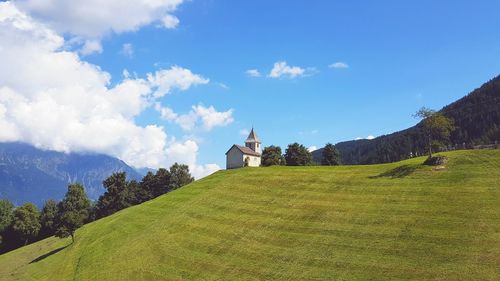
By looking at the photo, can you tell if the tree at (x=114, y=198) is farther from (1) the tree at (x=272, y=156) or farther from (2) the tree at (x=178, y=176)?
(1) the tree at (x=272, y=156)

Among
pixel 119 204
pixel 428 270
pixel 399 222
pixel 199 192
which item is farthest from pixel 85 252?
pixel 119 204

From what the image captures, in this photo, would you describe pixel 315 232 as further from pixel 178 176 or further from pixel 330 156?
pixel 178 176

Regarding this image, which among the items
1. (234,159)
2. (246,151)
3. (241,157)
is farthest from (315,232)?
(234,159)

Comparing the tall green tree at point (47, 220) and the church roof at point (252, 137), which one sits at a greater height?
the church roof at point (252, 137)

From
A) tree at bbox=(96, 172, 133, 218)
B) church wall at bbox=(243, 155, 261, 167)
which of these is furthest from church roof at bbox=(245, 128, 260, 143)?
tree at bbox=(96, 172, 133, 218)

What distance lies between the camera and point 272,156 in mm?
130750

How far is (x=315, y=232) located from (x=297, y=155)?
77120mm

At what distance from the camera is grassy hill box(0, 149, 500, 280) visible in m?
44.8

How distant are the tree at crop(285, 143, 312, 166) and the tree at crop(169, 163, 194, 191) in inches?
1765

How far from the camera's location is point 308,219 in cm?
6156

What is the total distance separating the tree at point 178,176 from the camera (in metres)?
158

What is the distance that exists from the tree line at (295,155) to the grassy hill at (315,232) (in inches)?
1483

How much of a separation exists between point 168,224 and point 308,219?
26765 millimetres

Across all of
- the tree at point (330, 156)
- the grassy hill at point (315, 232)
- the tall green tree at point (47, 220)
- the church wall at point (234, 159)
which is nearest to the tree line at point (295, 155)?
the tree at point (330, 156)
